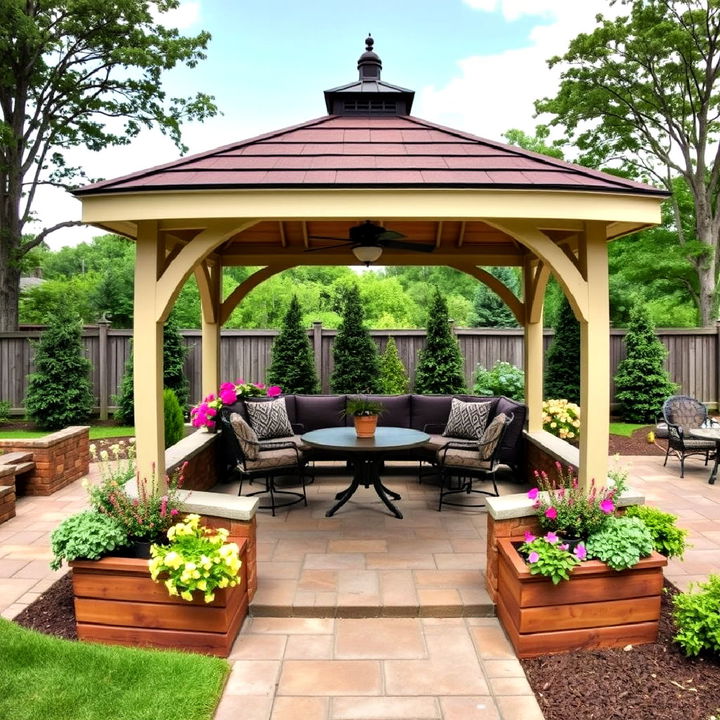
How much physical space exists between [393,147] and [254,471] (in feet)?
10.1

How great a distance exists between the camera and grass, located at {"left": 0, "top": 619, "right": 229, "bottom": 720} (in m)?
2.59

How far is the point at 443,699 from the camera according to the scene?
275 centimetres

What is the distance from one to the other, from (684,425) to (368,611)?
6298 millimetres

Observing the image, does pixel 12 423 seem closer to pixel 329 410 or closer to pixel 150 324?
pixel 329 410

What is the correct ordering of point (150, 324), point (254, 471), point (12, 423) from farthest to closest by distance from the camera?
point (12, 423) < point (254, 471) < point (150, 324)

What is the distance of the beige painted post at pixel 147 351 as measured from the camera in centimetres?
388

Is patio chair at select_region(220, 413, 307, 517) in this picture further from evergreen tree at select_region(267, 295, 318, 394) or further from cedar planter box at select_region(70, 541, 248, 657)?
evergreen tree at select_region(267, 295, 318, 394)

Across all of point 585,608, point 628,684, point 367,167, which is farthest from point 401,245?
point 628,684

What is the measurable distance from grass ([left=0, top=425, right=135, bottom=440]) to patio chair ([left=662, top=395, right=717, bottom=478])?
7797 millimetres

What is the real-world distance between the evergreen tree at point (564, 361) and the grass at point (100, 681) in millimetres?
8903

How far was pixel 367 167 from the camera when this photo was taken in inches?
154

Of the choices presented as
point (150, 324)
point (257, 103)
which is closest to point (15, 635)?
point (150, 324)

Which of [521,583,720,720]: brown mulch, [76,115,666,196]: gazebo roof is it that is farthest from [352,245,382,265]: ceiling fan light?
[521,583,720,720]: brown mulch

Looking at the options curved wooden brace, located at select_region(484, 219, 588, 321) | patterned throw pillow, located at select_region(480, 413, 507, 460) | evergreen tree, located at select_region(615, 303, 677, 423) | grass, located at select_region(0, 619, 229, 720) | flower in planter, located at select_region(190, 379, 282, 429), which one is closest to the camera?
grass, located at select_region(0, 619, 229, 720)
